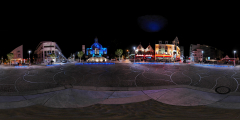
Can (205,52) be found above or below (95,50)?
below

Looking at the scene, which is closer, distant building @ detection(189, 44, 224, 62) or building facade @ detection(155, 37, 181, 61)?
building facade @ detection(155, 37, 181, 61)

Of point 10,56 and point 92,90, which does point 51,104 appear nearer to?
point 92,90

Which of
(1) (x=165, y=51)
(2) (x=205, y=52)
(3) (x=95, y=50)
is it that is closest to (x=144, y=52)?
(1) (x=165, y=51)

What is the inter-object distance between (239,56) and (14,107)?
89731 mm

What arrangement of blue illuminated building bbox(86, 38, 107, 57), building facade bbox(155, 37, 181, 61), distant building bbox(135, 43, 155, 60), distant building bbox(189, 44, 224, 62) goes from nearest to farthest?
building facade bbox(155, 37, 181, 61), distant building bbox(135, 43, 155, 60), distant building bbox(189, 44, 224, 62), blue illuminated building bbox(86, 38, 107, 57)

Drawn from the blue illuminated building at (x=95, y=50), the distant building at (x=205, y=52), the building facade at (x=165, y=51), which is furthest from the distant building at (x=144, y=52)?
the blue illuminated building at (x=95, y=50)

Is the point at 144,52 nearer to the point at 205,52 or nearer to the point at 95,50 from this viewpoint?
the point at 95,50

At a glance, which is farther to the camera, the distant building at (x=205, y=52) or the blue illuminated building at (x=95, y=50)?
the blue illuminated building at (x=95, y=50)

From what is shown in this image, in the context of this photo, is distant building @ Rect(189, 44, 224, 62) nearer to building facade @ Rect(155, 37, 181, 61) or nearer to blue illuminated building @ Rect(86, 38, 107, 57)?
building facade @ Rect(155, 37, 181, 61)

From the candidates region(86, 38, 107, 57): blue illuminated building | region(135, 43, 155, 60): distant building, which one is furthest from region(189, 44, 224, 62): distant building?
region(86, 38, 107, 57): blue illuminated building

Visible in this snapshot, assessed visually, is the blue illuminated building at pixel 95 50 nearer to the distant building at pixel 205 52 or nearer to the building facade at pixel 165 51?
the building facade at pixel 165 51

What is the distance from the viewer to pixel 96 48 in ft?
246

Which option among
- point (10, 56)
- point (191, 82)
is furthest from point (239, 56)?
point (10, 56)

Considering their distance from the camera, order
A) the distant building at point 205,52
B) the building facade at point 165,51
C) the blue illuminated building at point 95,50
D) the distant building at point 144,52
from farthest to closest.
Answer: the blue illuminated building at point 95,50 < the distant building at point 205,52 < the distant building at point 144,52 < the building facade at point 165,51
